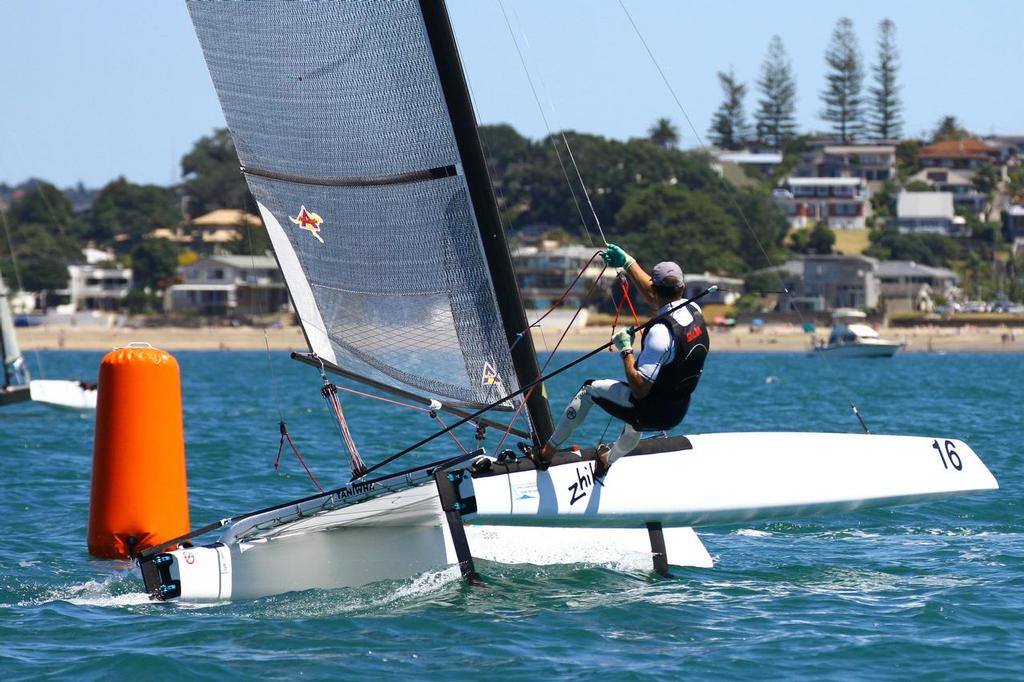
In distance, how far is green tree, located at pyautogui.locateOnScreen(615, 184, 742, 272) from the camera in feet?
240

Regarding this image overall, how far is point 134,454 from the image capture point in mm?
7832

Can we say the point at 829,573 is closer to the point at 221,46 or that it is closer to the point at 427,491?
the point at 427,491

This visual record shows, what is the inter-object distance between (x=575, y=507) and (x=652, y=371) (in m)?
0.77

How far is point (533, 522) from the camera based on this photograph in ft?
23.1

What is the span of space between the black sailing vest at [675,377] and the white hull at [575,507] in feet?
1.38

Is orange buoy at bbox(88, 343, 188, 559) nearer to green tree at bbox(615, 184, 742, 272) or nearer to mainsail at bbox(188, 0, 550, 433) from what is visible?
mainsail at bbox(188, 0, 550, 433)

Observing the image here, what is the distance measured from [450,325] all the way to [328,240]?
2.57ft

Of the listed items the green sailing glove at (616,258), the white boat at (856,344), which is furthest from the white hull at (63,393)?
the white boat at (856,344)

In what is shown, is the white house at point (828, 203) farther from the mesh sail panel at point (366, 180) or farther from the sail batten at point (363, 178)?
the sail batten at point (363, 178)

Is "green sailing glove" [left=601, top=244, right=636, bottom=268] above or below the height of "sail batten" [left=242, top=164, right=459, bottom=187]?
below

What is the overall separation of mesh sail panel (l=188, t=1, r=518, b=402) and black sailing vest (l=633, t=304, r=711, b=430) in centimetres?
93

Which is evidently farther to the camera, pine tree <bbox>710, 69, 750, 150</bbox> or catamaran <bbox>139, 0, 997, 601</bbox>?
pine tree <bbox>710, 69, 750, 150</bbox>

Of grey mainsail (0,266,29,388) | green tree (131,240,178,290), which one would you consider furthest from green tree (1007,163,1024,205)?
grey mainsail (0,266,29,388)

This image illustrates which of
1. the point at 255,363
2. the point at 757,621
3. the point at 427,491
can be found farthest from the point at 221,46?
the point at 255,363
